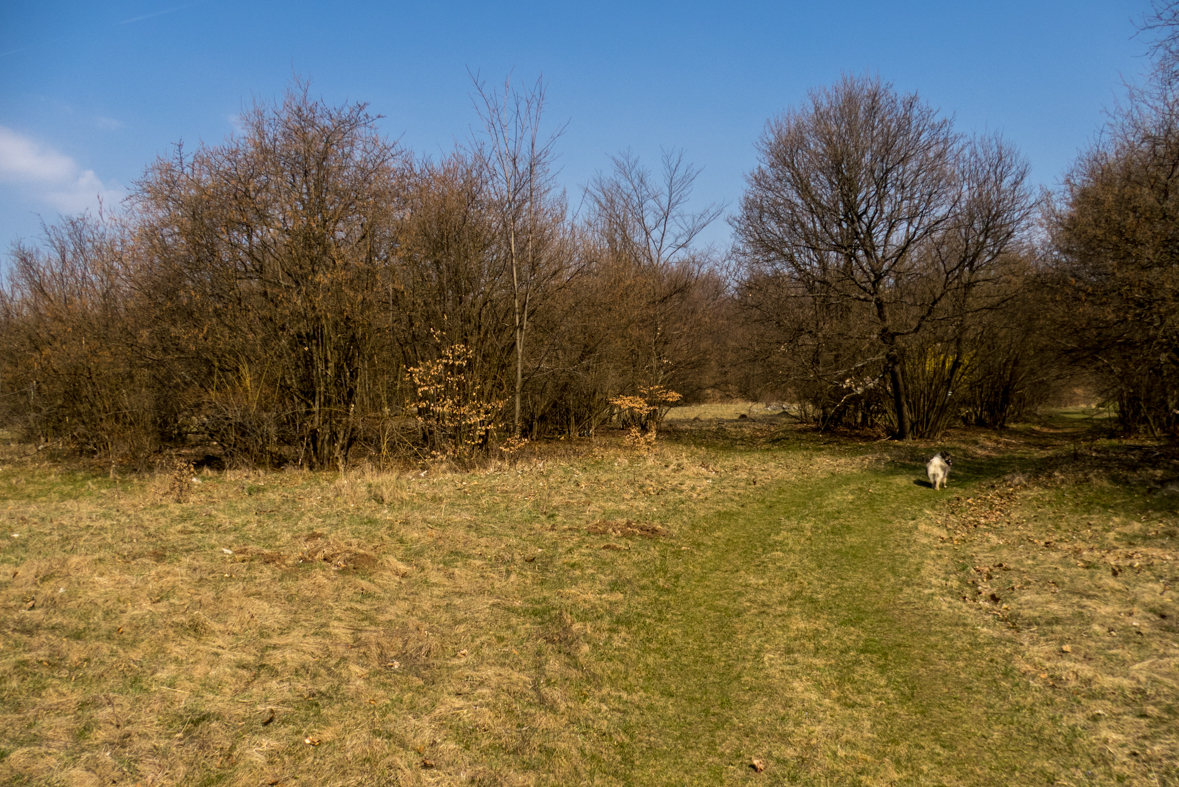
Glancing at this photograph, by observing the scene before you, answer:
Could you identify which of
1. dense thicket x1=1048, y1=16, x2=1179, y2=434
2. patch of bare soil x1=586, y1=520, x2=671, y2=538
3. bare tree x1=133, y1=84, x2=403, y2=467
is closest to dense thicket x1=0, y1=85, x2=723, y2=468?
bare tree x1=133, y1=84, x2=403, y2=467

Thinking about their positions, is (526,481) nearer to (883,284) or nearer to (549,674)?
(549,674)

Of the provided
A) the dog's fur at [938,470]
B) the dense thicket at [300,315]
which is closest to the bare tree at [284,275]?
the dense thicket at [300,315]

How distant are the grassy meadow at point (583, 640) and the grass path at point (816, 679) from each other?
26 mm

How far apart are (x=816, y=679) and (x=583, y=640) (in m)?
1.96

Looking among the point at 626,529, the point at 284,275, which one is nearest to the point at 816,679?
the point at 626,529

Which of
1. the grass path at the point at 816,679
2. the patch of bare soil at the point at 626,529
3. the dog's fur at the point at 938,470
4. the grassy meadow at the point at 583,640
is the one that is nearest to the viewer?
the grassy meadow at the point at 583,640

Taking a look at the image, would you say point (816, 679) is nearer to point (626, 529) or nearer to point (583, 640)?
point (583, 640)

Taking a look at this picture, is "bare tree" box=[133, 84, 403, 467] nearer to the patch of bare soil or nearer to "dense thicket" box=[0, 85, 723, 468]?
"dense thicket" box=[0, 85, 723, 468]

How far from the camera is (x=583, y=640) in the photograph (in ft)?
19.2

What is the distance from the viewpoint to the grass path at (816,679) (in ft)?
14.1

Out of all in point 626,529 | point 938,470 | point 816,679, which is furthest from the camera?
point 938,470

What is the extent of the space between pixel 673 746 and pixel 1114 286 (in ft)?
40.6

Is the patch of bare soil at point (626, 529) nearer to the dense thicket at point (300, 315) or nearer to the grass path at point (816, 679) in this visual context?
the grass path at point (816, 679)

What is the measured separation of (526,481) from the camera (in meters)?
12.1
